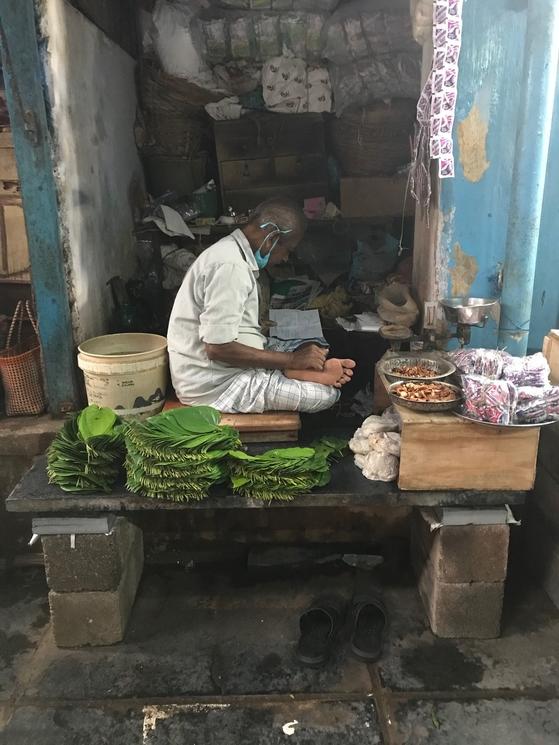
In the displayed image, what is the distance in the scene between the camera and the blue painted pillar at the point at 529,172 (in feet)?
9.37

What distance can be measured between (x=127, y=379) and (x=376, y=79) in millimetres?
3292

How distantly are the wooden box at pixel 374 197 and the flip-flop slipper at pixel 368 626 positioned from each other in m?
3.29

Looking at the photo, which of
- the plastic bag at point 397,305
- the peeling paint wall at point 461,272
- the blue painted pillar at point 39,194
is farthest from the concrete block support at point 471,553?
the blue painted pillar at point 39,194

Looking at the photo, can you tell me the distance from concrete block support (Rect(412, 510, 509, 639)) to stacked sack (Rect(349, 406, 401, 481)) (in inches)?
12.9

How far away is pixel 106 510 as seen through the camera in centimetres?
273

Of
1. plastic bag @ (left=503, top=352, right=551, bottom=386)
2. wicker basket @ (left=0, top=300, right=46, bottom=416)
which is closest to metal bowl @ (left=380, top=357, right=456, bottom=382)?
plastic bag @ (left=503, top=352, right=551, bottom=386)

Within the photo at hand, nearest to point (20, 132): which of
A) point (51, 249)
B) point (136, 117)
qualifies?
point (51, 249)

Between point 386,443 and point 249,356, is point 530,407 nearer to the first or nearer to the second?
point 386,443

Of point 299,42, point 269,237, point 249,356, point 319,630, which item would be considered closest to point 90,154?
point 269,237

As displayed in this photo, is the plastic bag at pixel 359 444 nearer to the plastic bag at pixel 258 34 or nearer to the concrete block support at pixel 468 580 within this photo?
the concrete block support at pixel 468 580

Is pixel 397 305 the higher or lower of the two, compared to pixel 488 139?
lower

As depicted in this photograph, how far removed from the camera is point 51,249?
3346 millimetres

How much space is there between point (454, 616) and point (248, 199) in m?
3.91

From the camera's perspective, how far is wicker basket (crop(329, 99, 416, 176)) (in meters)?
4.86
